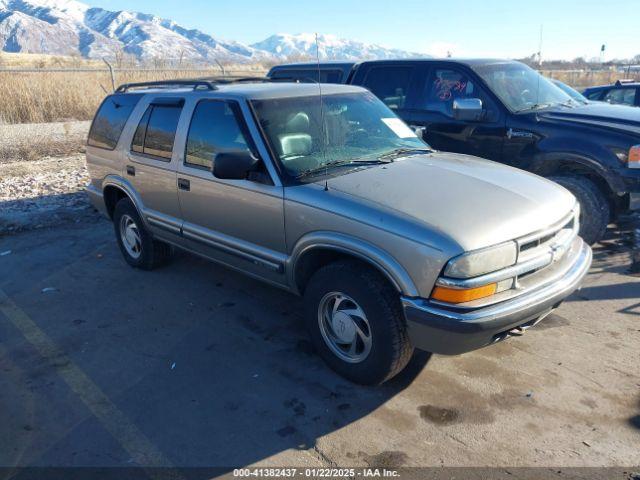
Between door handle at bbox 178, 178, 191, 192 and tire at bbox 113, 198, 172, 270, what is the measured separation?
1.00 m

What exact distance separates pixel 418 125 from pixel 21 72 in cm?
1182

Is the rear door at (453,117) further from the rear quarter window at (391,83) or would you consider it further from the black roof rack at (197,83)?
the black roof rack at (197,83)

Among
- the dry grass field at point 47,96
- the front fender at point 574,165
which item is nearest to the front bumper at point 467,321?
the front fender at point 574,165

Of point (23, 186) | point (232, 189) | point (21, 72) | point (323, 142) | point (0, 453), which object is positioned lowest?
point (0, 453)

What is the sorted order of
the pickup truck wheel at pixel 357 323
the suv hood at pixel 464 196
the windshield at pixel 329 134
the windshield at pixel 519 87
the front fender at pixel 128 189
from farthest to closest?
the windshield at pixel 519 87 → the front fender at pixel 128 189 → the windshield at pixel 329 134 → the pickup truck wheel at pixel 357 323 → the suv hood at pixel 464 196

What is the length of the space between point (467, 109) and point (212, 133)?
2.96m

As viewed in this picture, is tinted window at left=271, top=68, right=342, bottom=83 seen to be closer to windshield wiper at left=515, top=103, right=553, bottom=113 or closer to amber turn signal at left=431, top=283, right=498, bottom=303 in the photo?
windshield wiper at left=515, top=103, right=553, bottom=113

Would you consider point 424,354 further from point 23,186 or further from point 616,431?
point 23,186

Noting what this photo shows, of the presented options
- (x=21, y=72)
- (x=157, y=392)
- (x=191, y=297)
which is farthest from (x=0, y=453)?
(x=21, y=72)

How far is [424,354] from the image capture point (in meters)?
3.78

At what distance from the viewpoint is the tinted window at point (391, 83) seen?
666cm

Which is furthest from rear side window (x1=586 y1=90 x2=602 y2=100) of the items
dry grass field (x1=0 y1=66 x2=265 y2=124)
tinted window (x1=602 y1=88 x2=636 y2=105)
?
dry grass field (x1=0 y1=66 x2=265 y2=124)

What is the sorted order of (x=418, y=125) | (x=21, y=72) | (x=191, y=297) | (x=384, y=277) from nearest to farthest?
(x=384, y=277) < (x=191, y=297) < (x=418, y=125) < (x=21, y=72)

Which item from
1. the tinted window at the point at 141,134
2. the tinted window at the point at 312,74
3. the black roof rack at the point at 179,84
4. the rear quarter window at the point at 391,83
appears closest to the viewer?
the black roof rack at the point at 179,84
